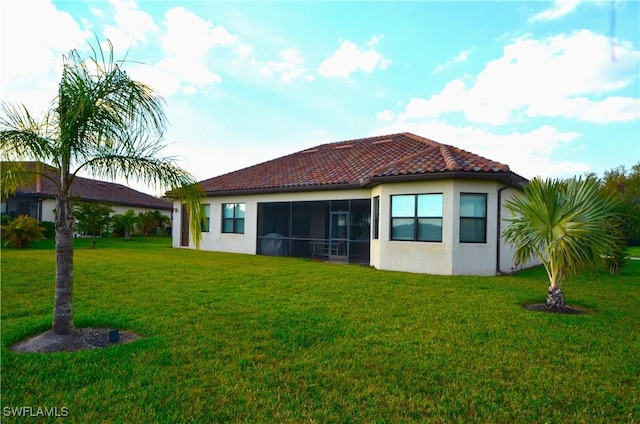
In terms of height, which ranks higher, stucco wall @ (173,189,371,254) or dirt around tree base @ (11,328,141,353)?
stucco wall @ (173,189,371,254)

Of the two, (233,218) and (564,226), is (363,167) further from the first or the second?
(564,226)

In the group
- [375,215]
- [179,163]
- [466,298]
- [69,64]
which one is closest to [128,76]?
[69,64]

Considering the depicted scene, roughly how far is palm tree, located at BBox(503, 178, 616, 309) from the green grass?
96cm

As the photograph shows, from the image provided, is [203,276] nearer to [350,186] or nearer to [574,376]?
[350,186]

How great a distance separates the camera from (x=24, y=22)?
17.0 ft

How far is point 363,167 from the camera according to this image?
15609mm

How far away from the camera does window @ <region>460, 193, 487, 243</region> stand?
11203 mm

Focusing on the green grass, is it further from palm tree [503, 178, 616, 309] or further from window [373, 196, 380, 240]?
window [373, 196, 380, 240]

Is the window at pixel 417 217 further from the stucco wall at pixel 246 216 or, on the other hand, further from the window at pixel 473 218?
the stucco wall at pixel 246 216

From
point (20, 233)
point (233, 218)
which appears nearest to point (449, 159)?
point (233, 218)

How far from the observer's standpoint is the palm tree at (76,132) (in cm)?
456

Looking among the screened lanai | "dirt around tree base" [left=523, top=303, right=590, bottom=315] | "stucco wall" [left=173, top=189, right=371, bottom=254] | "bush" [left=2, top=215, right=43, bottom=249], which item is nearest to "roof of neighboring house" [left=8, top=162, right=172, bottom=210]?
"bush" [left=2, top=215, right=43, bottom=249]

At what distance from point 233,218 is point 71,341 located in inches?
556

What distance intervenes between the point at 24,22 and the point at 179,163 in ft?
9.68
